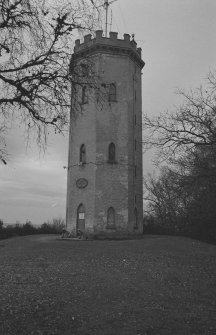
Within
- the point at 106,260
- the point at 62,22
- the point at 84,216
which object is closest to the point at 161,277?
the point at 106,260

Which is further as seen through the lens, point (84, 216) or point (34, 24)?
point (84, 216)

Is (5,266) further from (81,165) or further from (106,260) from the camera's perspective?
(81,165)

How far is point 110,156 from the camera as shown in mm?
29469

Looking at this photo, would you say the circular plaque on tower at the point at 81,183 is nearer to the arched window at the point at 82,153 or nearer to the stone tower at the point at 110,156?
the stone tower at the point at 110,156

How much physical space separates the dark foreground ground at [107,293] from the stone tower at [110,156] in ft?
28.4

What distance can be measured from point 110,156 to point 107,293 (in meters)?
19.1

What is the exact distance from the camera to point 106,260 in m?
17.3

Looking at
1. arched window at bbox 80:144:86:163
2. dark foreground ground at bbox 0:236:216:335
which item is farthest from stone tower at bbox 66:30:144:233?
dark foreground ground at bbox 0:236:216:335

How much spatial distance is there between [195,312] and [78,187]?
20.3m

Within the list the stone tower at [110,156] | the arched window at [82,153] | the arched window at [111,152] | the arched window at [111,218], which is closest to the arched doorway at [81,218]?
the stone tower at [110,156]

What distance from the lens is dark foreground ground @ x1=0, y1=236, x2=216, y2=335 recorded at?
8188 millimetres

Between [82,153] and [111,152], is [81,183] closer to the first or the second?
[82,153]


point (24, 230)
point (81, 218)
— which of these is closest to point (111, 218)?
point (81, 218)

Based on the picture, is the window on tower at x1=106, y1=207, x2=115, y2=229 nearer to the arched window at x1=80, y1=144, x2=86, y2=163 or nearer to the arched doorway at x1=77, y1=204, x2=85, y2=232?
the arched doorway at x1=77, y1=204, x2=85, y2=232
